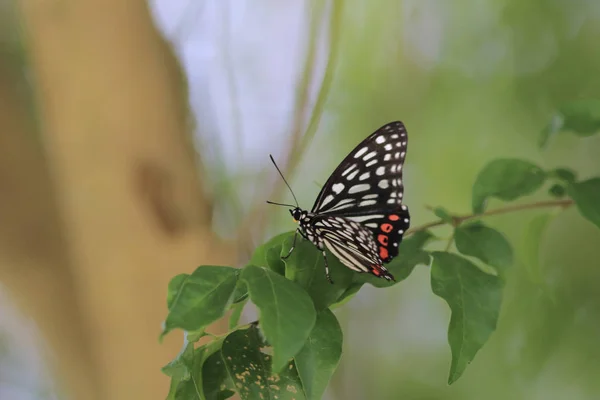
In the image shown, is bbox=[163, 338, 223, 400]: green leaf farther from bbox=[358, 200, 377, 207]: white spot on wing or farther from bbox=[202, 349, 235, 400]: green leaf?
bbox=[358, 200, 377, 207]: white spot on wing

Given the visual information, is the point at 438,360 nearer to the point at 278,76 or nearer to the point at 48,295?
the point at 278,76

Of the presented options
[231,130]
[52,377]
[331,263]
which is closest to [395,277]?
[331,263]

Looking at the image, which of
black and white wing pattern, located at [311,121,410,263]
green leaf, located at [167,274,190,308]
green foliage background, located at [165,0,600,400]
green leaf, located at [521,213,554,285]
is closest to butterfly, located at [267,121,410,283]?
black and white wing pattern, located at [311,121,410,263]

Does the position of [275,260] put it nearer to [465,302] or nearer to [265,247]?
[265,247]

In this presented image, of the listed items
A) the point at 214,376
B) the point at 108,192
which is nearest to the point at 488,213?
the point at 214,376

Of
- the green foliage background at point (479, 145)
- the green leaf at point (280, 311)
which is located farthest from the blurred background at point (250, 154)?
the green leaf at point (280, 311)

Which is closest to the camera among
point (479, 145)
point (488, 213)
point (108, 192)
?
point (488, 213)

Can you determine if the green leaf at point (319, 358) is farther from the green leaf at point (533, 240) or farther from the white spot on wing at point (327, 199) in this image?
the green leaf at point (533, 240)

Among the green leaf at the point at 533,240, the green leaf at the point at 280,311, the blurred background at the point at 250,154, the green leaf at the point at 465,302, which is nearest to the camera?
the green leaf at the point at 280,311
